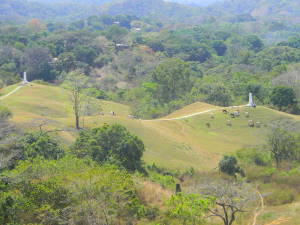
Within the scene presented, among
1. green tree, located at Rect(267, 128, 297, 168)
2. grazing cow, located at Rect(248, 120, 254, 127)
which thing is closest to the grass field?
grazing cow, located at Rect(248, 120, 254, 127)

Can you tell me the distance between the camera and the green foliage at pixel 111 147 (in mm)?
33938

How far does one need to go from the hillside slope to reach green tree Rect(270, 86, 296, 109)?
4750mm

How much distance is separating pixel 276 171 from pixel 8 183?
2076 centimetres

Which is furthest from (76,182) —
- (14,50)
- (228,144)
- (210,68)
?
(210,68)

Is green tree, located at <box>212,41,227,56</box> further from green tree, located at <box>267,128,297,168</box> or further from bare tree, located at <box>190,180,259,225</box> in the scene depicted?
bare tree, located at <box>190,180,259,225</box>

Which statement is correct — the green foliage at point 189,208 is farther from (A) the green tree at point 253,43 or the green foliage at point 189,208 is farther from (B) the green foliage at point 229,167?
(A) the green tree at point 253,43

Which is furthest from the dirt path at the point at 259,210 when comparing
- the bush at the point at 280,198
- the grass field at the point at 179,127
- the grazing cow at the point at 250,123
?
the grazing cow at the point at 250,123

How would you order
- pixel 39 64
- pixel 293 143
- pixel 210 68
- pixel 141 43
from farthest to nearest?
pixel 141 43
pixel 210 68
pixel 39 64
pixel 293 143

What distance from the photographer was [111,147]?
34.6 m

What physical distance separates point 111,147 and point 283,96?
30.5 meters

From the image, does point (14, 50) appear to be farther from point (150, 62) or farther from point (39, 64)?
point (150, 62)

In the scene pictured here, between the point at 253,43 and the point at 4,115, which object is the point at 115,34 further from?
the point at 4,115

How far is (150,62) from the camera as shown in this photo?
9069 centimetres

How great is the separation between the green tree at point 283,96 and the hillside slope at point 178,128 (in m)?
4.75
